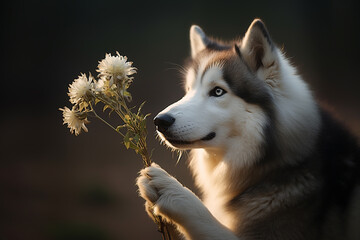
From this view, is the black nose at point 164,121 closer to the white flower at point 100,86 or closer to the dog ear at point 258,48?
the white flower at point 100,86

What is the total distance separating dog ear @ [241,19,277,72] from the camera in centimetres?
189

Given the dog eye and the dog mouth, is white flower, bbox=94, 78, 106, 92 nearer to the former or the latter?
the dog mouth

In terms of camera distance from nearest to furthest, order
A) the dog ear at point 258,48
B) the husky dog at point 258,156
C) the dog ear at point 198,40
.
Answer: the husky dog at point 258,156
the dog ear at point 258,48
the dog ear at point 198,40

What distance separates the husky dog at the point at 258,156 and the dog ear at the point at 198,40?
0.90ft

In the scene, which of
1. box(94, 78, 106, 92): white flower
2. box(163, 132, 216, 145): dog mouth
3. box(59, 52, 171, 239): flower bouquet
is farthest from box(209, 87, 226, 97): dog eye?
box(94, 78, 106, 92): white flower

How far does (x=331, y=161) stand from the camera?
6.04 ft

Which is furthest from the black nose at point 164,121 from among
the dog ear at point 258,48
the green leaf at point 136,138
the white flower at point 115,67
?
the dog ear at point 258,48

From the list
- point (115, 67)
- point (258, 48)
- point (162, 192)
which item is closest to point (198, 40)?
point (258, 48)

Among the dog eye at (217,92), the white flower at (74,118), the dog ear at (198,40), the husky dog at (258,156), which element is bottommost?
the husky dog at (258,156)

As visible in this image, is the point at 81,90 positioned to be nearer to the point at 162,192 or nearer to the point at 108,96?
the point at 108,96

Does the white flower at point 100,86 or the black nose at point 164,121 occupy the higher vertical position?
the white flower at point 100,86

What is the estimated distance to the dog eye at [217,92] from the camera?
1.91 metres

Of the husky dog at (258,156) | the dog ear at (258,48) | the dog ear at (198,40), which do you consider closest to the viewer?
the husky dog at (258,156)

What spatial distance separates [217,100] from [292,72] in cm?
46
